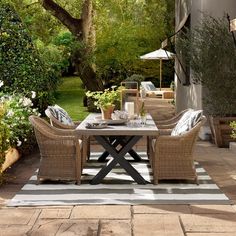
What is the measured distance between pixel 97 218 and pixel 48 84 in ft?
19.0

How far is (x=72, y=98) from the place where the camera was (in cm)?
2394

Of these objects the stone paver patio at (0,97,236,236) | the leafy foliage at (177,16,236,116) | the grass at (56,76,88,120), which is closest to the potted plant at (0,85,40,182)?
the stone paver patio at (0,97,236,236)

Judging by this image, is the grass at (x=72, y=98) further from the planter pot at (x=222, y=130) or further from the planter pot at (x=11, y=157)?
the planter pot at (x=11, y=157)

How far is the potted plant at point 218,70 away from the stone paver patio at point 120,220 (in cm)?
395

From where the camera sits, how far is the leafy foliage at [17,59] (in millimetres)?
9562

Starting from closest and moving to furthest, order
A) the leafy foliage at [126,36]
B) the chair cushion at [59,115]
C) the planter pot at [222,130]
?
1. the chair cushion at [59,115]
2. the planter pot at [222,130]
3. the leafy foliage at [126,36]

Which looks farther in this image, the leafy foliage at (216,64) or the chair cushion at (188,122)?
the leafy foliage at (216,64)

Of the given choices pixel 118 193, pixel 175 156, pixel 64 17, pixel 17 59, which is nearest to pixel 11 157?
pixel 118 193

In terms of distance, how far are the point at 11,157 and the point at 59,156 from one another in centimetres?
150

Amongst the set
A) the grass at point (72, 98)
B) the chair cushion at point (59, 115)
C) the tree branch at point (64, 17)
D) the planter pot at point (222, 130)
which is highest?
the tree branch at point (64, 17)

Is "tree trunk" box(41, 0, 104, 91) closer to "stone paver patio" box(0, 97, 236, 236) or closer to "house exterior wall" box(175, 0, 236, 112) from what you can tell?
"house exterior wall" box(175, 0, 236, 112)

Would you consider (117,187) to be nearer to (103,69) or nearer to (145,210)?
(145,210)

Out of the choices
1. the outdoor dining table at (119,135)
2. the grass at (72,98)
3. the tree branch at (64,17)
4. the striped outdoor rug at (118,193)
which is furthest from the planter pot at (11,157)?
the tree branch at (64,17)

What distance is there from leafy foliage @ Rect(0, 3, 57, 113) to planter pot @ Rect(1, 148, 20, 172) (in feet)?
5.73
